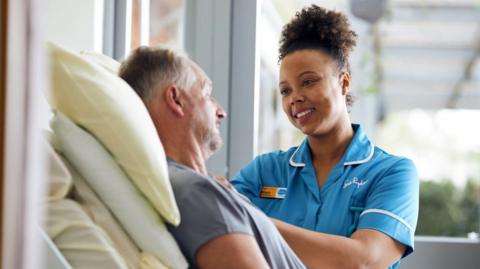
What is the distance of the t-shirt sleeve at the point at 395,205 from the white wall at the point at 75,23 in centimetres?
105

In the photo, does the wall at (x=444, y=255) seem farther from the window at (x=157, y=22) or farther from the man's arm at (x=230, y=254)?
the man's arm at (x=230, y=254)

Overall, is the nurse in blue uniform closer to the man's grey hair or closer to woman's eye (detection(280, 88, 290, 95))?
woman's eye (detection(280, 88, 290, 95))

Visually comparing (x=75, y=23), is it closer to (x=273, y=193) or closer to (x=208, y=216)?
(x=273, y=193)

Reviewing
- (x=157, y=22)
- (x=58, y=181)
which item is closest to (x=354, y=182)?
(x=58, y=181)

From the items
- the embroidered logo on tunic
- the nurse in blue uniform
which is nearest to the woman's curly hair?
the nurse in blue uniform

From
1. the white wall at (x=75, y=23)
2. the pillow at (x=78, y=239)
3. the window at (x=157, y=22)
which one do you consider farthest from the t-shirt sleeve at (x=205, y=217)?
the window at (x=157, y=22)

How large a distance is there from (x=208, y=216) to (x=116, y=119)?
240 millimetres

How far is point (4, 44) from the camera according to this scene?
0.32 metres

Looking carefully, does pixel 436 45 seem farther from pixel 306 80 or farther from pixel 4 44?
pixel 4 44

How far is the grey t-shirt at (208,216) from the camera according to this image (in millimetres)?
1374

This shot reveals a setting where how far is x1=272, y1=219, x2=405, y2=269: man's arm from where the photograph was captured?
189 centimetres

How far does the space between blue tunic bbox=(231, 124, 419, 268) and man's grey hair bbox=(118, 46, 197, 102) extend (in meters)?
0.77

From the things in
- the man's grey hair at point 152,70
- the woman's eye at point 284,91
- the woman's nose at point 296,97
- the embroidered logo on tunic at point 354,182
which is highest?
the man's grey hair at point 152,70

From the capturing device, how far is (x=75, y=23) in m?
2.48
